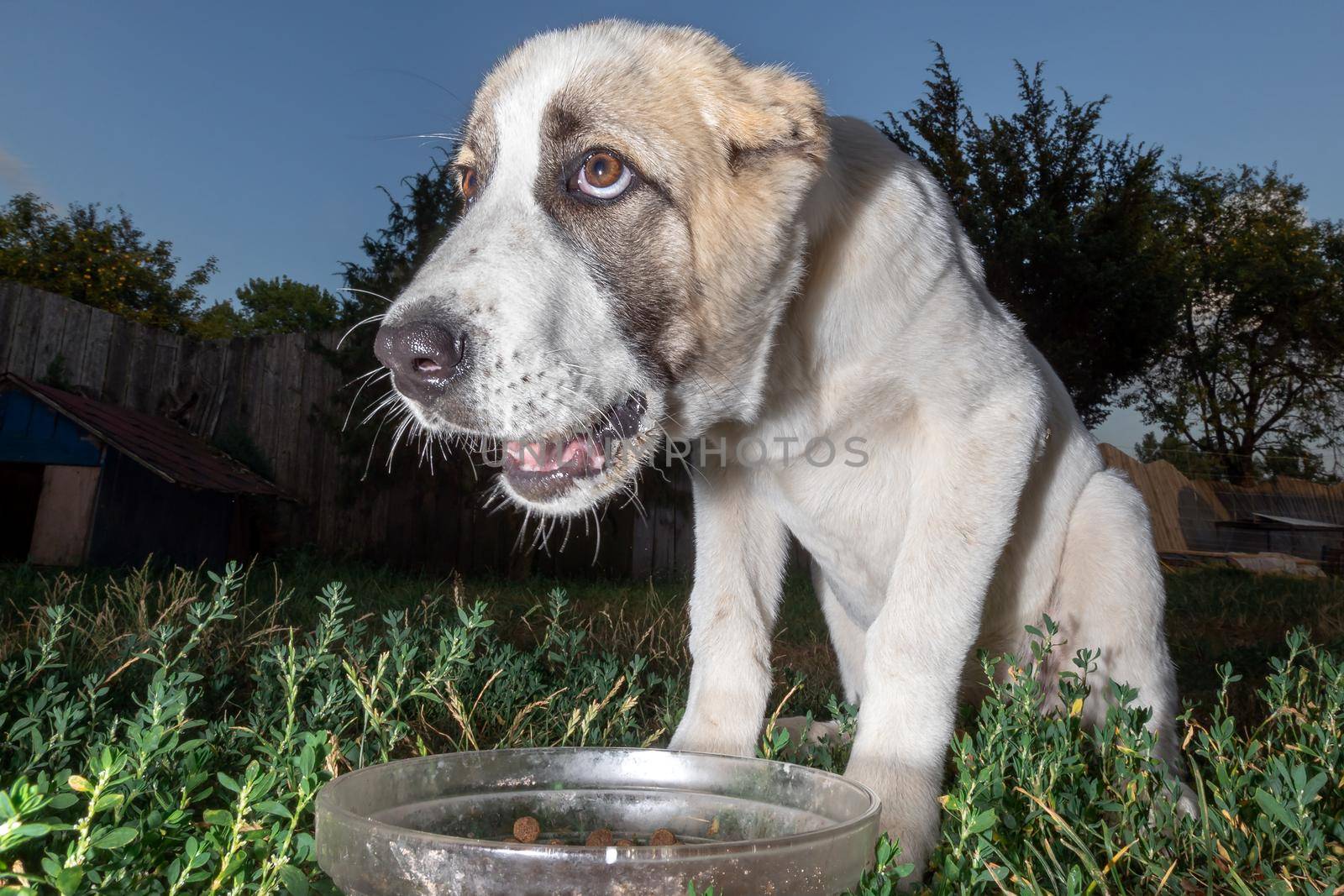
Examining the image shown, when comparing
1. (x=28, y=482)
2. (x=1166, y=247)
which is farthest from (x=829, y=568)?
(x=1166, y=247)

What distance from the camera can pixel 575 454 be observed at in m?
2.19

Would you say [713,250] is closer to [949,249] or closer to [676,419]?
[676,419]

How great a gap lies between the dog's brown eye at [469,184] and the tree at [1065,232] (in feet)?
51.7

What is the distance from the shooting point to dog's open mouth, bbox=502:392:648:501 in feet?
7.07

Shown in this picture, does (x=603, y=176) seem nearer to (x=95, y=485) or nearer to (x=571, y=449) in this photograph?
(x=571, y=449)

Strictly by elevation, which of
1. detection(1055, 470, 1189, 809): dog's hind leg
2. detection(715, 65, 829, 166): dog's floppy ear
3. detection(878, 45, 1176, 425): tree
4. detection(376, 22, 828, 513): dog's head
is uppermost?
detection(878, 45, 1176, 425): tree

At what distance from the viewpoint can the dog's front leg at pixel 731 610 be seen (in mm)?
2482

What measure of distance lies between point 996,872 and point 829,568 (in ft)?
5.05

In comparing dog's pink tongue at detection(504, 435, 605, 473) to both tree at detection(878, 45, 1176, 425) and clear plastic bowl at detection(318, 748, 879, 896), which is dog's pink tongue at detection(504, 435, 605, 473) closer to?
clear plastic bowl at detection(318, 748, 879, 896)

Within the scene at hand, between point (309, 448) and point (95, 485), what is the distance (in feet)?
10.7

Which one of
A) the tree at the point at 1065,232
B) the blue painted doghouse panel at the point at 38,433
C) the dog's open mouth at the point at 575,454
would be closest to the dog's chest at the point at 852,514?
the dog's open mouth at the point at 575,454

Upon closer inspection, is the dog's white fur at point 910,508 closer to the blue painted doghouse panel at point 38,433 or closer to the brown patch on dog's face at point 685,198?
the brown patch on dog's face at point 685,198

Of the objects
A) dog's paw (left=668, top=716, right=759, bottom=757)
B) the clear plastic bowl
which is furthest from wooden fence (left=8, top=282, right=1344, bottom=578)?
the clear plastic bowl

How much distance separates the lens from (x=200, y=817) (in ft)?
6.11
